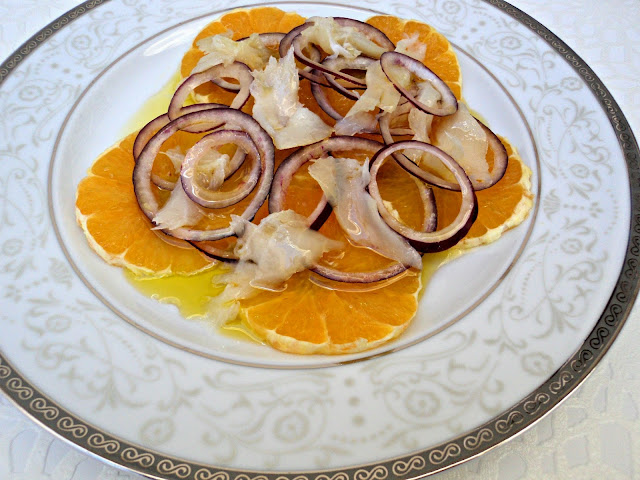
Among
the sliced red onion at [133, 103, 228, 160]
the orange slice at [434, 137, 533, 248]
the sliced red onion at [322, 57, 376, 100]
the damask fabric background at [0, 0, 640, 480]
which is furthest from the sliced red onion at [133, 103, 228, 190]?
the damask fabric background at [0, 0, 640, 480]

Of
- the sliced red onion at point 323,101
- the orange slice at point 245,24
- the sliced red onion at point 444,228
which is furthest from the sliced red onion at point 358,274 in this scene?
the orange slice at point 245,24

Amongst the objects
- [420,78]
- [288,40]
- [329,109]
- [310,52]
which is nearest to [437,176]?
[420,78]

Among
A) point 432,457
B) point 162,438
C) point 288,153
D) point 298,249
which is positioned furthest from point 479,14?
point 162,438

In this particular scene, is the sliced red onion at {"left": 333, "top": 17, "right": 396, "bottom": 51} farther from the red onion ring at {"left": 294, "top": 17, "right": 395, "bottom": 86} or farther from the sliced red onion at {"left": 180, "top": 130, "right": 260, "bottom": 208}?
the sliced red onion at {"left": 180, "top": 130, "right": 260, "bottom": 208}

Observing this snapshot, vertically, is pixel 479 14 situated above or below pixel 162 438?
above

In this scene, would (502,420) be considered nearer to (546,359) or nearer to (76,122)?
(546,359)

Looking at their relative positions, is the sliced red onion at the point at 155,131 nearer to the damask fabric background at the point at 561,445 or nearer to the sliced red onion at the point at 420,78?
the sliced red onion at the point at 420,78
